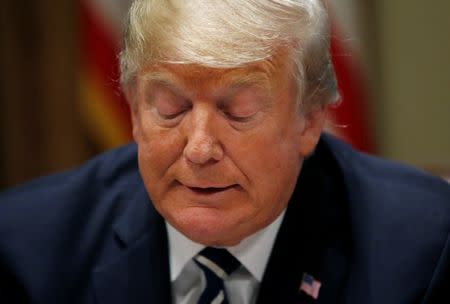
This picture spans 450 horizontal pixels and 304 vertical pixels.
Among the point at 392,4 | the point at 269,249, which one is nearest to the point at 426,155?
the point at 392,4

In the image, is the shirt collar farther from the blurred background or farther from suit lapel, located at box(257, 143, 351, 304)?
the blurred background

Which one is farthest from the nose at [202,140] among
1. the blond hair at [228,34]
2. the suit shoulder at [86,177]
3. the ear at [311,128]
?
the suit shoulder at [86,177]

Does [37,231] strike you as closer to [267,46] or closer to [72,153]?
[267,46]

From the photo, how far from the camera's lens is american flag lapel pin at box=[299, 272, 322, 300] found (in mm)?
1688

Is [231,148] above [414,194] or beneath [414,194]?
above

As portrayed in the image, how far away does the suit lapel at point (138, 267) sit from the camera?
172 cm

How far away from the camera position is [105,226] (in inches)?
71.7

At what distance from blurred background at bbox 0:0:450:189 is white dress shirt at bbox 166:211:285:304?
160cm

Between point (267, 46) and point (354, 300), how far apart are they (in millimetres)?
610

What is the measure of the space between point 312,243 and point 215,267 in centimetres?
24

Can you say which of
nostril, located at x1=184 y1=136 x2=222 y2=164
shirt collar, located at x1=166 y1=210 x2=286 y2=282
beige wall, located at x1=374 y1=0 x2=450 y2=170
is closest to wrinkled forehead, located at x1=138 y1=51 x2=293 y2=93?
nostril, located at x1=184 y1=136 x2=222 y2=164

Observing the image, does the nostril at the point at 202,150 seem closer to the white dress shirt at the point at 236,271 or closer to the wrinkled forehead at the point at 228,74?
the wrinkled forehead at the point at 228,74

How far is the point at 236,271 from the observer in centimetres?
171

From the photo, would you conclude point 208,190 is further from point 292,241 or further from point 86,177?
point 86,177
